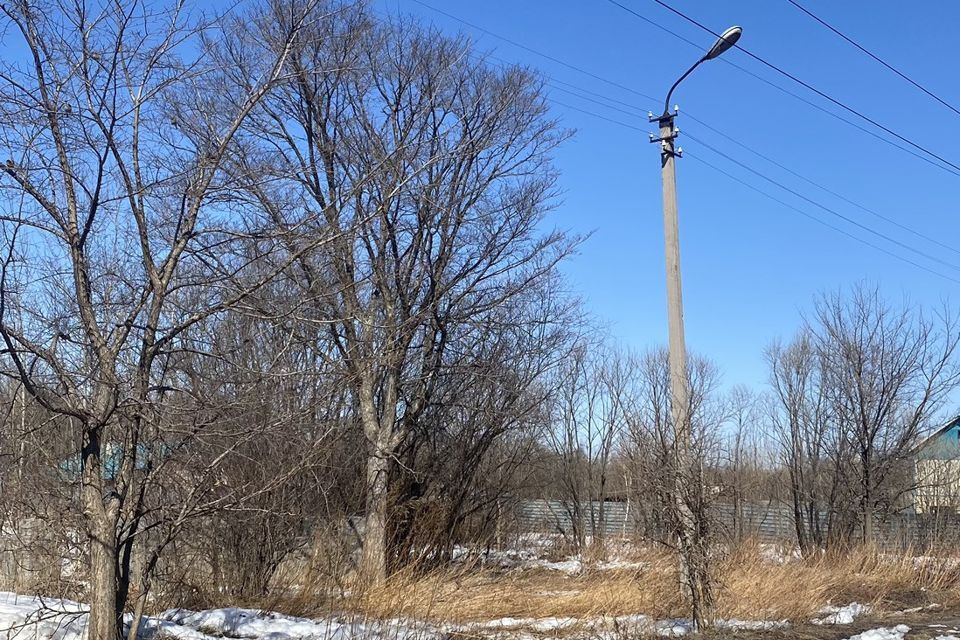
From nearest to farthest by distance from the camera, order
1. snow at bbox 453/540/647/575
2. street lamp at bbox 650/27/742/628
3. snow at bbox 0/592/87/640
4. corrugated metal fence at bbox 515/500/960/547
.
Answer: snow at bbox 0/592/87/640, street lamp at bbox 650/27/742/628, snow at bbox 453/540/647/575, corrugated metal fence at bbox 515/500/960/547

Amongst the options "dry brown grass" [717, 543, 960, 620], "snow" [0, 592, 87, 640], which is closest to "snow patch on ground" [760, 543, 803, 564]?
"dry brown grass" [717, 543, 960, 620]

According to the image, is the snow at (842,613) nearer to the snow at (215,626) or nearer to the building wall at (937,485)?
the snow at (215,626)

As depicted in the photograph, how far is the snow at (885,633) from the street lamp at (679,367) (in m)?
2.23

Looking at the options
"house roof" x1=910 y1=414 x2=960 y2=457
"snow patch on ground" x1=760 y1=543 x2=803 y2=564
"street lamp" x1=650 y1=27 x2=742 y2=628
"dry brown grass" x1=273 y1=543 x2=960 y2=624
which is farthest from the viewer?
"house roof" x1=910 y1=414 x2=960 y2=457

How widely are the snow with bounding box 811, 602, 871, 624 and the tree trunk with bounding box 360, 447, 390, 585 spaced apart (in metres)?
5.99

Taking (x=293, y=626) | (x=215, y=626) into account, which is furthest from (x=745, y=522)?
(x=215, y=626)

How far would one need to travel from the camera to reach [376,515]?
14648 millimetres

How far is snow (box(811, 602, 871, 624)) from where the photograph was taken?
459 inches

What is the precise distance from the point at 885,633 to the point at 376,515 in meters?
7.57

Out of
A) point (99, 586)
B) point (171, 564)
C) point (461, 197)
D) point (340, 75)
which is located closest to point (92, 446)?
point (99, 586)

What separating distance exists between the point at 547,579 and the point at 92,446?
1058 centimetres

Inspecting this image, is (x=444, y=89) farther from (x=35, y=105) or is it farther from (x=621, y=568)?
(x=35, y=105)

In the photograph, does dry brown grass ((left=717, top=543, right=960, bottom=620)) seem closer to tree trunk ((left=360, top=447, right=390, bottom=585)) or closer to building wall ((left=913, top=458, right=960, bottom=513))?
building wall ((left=913, top=458, right=960, bottom=513))

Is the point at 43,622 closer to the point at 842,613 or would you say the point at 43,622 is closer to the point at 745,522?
the point at 842,613
